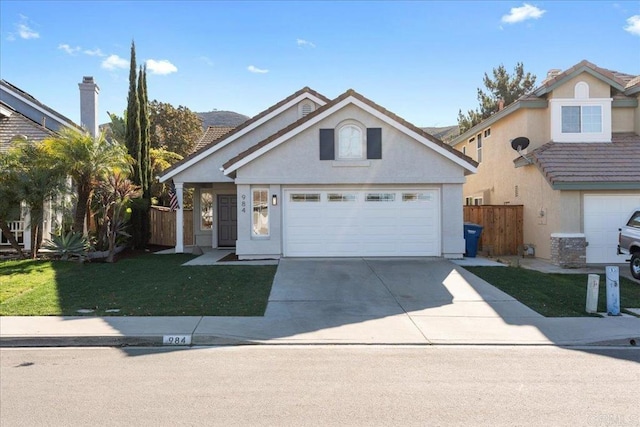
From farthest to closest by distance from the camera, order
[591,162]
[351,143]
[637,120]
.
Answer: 1. [637,120]
2. [591,162]
3. [351,143]

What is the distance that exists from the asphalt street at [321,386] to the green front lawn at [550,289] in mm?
2096

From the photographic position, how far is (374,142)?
532 inches

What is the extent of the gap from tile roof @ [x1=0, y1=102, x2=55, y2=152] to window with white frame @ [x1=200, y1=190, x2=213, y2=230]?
20.5 ft

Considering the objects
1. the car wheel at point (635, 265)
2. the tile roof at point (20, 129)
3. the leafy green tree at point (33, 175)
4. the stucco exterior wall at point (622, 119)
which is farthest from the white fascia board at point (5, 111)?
the stucco exterior wall at point (622, 119)

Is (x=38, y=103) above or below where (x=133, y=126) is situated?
above

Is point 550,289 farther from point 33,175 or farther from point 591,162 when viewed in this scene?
point 33,175

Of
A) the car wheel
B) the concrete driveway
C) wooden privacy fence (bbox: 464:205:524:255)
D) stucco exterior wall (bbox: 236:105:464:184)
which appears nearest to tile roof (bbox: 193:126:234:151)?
stucco exterior wall (bbox: 236:105:464:184)

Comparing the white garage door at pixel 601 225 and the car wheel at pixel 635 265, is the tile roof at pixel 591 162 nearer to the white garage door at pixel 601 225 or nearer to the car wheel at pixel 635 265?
the white garage door at pixel 601 225

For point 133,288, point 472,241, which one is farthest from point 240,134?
point 472,241

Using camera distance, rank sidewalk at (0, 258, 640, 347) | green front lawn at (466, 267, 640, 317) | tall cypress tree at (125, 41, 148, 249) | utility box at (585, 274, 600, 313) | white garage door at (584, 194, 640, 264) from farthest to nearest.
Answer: tall cypress tree at (125, 41, 148, 249) < white garage door at (584, 194, 640, 264) < green front lawn at (466, 267, 640, 317) < utility box at (585, 274, 600, 313) < sidewalk at (0, 258, 640, 347)

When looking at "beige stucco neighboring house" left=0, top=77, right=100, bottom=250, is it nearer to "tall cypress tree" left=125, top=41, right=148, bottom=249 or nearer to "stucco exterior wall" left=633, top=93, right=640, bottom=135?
"tall cypress tree" left=125, top=41, right=148, bottom=249

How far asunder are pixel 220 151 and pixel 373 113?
613 centimetres

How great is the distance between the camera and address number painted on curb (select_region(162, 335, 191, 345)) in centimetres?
625

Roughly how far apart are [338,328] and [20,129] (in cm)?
1597
